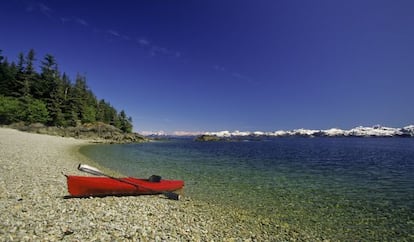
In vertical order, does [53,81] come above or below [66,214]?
above

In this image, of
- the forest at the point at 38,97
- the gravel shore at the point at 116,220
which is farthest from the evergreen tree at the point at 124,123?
the gravel shore at the point at 116,220

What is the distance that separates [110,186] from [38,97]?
74.3 m

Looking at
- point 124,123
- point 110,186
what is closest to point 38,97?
point 124,123

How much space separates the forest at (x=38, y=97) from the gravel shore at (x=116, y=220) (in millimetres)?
59935

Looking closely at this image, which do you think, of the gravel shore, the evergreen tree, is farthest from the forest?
the gravel shore

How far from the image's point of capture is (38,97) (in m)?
66.1

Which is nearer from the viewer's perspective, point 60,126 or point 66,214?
point 66,214

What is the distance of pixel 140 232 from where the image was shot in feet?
21.2

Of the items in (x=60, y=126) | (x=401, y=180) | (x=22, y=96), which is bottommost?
(x=401, y=180)

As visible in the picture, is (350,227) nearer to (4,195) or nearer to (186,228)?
(186,228)

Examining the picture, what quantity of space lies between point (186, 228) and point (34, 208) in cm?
533

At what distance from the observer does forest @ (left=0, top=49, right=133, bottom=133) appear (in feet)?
186

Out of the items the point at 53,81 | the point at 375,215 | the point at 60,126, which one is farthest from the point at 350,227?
the point at 53,81

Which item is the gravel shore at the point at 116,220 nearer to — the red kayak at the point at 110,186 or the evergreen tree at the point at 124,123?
the red kayak at the point at 110,186
